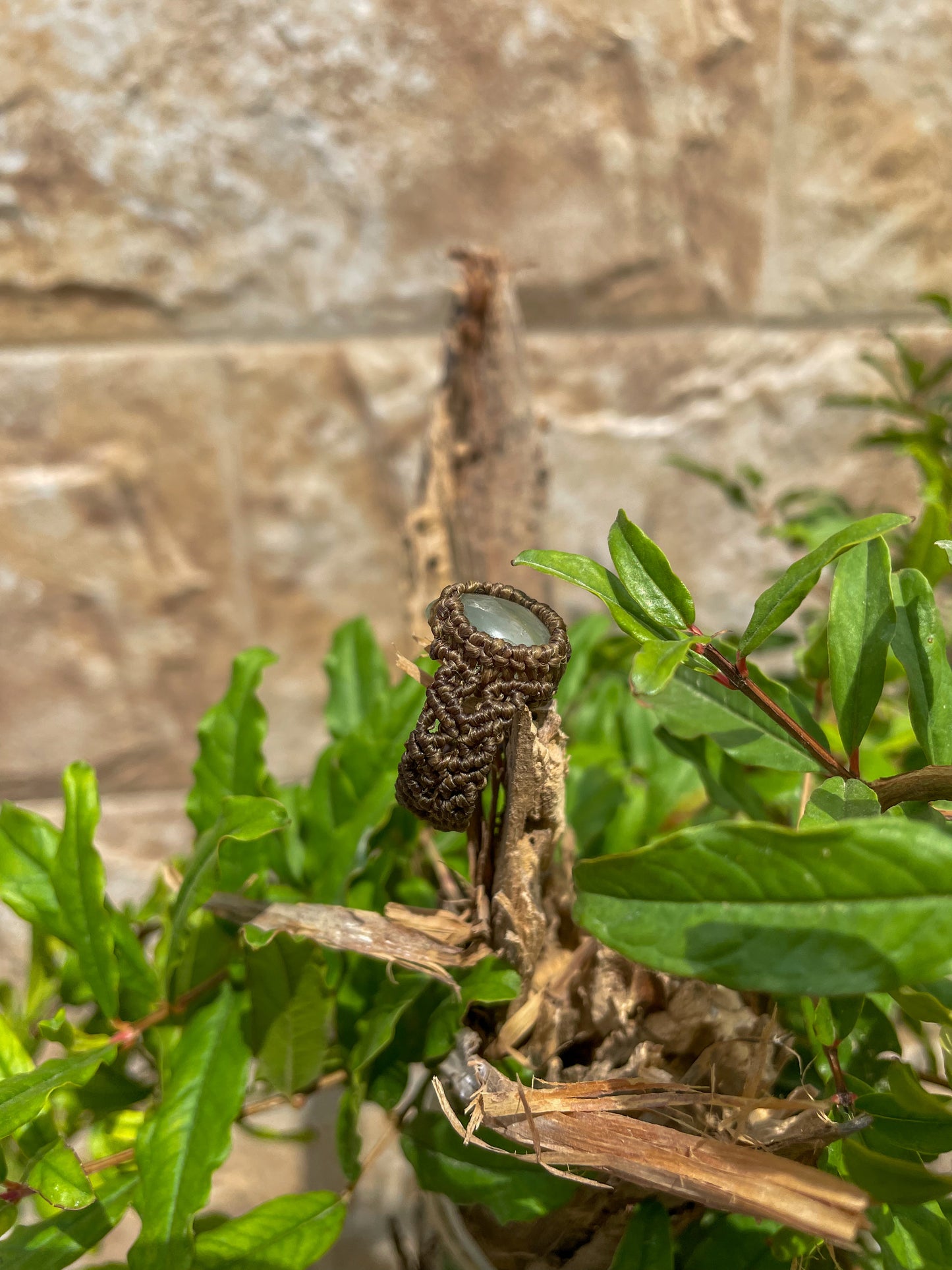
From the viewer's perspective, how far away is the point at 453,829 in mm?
386

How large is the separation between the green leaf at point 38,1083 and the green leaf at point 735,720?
354 mm

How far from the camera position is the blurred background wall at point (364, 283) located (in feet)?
3.30

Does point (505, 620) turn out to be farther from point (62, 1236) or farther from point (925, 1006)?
point (62, 1236)

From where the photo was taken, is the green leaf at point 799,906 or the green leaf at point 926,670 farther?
the green leaf at point 926,670

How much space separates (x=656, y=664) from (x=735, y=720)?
Answer: 159 mm

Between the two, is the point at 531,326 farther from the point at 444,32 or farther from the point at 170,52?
the point at 170,52

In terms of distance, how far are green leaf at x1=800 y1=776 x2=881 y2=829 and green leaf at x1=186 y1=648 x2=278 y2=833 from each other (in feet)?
1.11

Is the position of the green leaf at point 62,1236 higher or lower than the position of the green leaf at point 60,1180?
lower

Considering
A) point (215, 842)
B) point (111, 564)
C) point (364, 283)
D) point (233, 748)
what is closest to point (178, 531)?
point (111, 564)

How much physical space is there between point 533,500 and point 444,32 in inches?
23.8

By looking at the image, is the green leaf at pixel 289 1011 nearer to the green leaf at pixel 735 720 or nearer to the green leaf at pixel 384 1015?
the green leaf at pixel 384 1015

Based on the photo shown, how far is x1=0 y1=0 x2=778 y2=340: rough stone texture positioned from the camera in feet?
3.24

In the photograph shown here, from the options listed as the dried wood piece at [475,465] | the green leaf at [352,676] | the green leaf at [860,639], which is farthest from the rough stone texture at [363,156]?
the green leaf at [860,639]

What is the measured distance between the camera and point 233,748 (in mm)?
555
